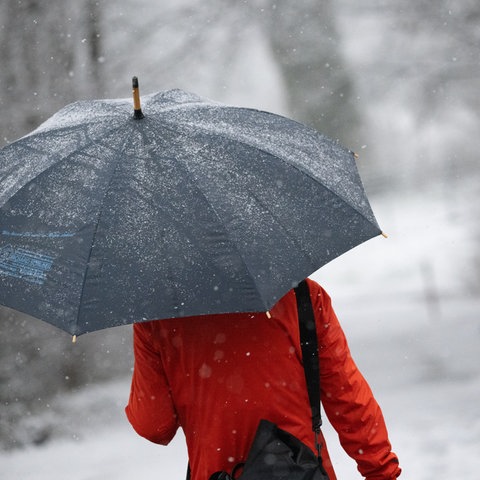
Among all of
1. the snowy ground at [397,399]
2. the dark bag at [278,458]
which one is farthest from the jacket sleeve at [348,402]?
the snowy ground at [397,399]

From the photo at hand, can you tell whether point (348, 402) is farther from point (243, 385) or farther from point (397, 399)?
point (397, 399)

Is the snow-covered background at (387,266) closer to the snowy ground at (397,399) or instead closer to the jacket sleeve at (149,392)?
the snowy ground at (397,399)

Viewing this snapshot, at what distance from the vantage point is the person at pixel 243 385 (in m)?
2.27

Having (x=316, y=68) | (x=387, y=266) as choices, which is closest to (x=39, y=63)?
(x=387, y=266)

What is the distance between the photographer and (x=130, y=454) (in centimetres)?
570

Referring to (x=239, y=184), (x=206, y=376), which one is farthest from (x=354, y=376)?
(x=239, y=184)

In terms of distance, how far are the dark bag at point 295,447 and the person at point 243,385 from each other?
0.07ft

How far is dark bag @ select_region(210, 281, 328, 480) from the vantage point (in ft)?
7.21

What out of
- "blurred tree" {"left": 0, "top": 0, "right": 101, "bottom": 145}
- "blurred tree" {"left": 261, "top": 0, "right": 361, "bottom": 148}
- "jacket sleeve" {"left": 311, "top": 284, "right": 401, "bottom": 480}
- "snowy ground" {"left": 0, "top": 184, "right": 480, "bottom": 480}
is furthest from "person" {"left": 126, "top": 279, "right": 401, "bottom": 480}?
"blurred tree" {"left": 261, "top": 0, "right": 361, "bottom": 148}

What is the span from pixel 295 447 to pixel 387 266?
Answer: 377 inches

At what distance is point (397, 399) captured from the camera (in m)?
6.20

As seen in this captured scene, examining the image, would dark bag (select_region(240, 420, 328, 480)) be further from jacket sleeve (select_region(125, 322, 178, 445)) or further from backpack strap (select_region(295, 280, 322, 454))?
jacket sleeve (select_region(125, 322, 178, 445))

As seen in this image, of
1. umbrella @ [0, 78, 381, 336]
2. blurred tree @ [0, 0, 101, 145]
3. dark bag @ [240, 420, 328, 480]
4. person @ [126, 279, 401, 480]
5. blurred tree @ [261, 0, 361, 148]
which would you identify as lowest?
dark bag @ [240, 420, 328, 480]

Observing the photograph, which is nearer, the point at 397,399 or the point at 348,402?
the point at 348,402
